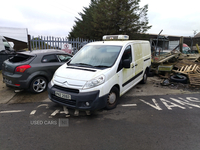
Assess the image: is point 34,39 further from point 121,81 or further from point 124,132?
point 124,132

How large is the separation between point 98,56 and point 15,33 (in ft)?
56.4

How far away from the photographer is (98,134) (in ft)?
9.62

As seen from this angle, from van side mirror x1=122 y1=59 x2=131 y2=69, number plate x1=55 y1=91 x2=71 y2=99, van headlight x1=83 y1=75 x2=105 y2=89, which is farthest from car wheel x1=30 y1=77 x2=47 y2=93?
van side mirror x1=122 y1=59 x2=131 y2=69

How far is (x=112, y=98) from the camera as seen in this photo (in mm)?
3914

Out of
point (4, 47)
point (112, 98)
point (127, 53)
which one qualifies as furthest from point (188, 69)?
point (4, 47)

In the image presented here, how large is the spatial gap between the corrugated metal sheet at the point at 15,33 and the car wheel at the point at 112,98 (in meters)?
15.8

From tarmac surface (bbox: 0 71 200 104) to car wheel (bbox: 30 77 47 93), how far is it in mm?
178

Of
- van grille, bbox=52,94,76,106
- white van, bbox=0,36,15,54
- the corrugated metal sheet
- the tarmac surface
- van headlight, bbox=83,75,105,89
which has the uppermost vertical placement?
the corrugated metal sheet

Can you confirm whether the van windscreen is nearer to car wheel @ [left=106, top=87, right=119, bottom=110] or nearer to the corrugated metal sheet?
car wheel @ [left=106, top=87, right=119, bottom=110]

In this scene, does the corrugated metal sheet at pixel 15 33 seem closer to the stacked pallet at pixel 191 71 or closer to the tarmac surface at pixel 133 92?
the tarmac surface at pixel 133 92

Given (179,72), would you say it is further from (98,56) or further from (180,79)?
(98,56)

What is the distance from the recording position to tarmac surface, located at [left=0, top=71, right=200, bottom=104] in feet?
15.5

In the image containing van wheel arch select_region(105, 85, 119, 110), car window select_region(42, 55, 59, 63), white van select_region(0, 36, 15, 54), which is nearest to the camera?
van wheel arch select_region(105, 85, 119, 110)

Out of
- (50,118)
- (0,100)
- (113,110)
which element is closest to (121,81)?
(113,110)
